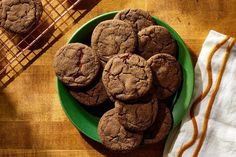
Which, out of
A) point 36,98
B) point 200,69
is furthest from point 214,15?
point 36,98

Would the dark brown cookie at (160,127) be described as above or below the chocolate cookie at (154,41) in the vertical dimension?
below

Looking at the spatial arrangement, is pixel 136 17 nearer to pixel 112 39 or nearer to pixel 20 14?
pixel 112 39

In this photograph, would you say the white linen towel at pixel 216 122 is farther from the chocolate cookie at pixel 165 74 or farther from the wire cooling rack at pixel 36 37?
the wire cooling rack at pixel 36 37

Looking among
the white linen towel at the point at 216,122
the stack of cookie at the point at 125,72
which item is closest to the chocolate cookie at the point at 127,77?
the stack of cookie at the point at 125,72

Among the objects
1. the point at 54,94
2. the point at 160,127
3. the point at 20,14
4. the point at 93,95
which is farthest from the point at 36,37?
the point at 160,127

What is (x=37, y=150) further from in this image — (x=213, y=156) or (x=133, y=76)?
(x=213, y=156)

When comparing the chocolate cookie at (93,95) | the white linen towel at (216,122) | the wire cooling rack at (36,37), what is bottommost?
the white linen towel at (216,122)
